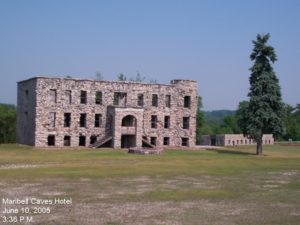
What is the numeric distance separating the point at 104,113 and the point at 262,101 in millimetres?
18284

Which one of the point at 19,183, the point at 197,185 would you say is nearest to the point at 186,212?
the point at 197,185

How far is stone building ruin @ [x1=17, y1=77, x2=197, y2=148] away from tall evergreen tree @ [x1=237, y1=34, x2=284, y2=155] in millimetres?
9611

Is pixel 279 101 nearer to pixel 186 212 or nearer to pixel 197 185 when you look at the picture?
pixel 197 185

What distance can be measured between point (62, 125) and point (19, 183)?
114ft

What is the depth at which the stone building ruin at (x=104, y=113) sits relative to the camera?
56.4 metres

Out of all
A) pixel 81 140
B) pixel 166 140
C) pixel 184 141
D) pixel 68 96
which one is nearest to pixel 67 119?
pixel 68 96

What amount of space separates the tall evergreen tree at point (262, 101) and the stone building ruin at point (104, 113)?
31.5 feet

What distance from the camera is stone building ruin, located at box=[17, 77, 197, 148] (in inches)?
2219

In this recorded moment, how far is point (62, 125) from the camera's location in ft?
187

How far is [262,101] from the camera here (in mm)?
54656

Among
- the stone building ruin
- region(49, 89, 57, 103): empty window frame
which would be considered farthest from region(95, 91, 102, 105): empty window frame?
region(49, 89, 57, 103): empty window frame

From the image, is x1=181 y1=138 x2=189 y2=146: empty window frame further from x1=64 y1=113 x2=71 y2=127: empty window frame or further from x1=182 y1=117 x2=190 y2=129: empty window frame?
x1=64 y1=113 x2=71 y2=127: empty window frame

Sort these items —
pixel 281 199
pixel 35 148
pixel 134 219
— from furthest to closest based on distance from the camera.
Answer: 1. pixel 35 148
2. pixel 281 199
3. pixel 134 219

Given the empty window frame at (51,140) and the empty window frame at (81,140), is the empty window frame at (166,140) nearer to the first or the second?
the empty window frame at (81,140)
